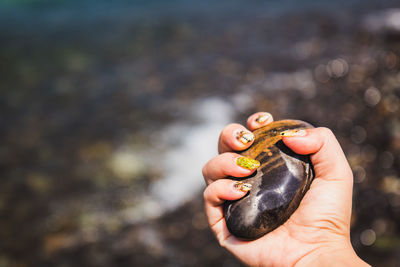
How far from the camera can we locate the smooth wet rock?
7.54 ft

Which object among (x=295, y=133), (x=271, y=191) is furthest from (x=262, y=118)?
(x=271, y=191)

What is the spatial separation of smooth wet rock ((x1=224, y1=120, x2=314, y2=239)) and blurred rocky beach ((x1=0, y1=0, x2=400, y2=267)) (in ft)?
7.74

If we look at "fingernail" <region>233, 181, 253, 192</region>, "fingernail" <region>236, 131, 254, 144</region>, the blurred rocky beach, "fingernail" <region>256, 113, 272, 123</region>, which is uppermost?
"fingernail" <region>256, 113, 272, 123</region>

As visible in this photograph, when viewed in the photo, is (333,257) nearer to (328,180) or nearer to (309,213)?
(309,213)

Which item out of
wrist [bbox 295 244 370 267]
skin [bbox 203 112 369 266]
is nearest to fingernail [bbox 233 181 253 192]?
skin [bbox 203 112 369 266]

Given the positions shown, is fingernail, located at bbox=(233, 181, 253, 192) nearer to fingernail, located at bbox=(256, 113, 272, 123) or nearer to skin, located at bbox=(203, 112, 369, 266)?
skin, located at bbox=(203, 112, 369, 266)

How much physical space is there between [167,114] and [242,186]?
566 centimetres

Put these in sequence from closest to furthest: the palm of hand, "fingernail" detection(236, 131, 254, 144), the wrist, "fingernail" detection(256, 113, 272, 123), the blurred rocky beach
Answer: the wrist, the palm of hand, "fingernail" detection(236, 131, 254, 144), "fingernail" detection(256, 113, 272, 123), the blurred rocky beach

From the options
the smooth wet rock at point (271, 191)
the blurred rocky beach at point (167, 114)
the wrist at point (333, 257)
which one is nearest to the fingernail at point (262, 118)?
the smooth wet rock at point (271, 191)

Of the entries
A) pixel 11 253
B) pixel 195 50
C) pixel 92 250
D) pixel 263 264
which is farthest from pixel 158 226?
pixel 195 50

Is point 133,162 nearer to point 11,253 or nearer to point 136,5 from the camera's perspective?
point 11,253

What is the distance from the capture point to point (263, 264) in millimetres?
2260

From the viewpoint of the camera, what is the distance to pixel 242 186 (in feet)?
7.71

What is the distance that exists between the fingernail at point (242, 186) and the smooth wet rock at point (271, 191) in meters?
0.04
